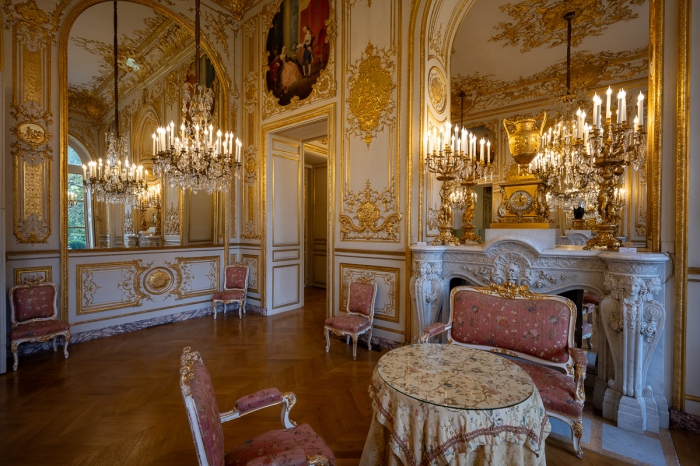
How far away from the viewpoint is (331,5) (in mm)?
4730

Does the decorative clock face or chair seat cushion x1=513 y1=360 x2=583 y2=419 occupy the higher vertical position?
the decorative clock face

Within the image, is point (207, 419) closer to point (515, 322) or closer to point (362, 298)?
point (515, 322)

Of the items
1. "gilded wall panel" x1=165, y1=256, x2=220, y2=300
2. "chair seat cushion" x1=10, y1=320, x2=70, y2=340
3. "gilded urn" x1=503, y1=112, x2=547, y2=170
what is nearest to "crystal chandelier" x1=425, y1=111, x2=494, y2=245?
"gilded urn" x1=503, y1=112, x2=547, y2=170

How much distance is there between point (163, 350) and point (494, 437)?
A: 13.0ft

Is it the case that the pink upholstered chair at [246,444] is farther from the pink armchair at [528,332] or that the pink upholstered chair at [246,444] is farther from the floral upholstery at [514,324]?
the floral upholstery at [514,324]

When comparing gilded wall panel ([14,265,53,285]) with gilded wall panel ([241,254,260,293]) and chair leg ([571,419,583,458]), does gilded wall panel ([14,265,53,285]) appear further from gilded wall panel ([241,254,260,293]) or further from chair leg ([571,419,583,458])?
chair leg ([571,419,583,458])

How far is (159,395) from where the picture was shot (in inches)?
115

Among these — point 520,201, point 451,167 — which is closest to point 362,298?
point 451,167

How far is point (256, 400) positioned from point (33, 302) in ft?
12.6

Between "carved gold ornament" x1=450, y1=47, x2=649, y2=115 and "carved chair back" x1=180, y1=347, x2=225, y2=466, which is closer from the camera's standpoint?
"carved chair back" x1=180, y1=347, x2=225, y2=466

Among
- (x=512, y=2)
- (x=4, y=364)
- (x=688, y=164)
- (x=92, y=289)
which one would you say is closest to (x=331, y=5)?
(x=512, y=2)

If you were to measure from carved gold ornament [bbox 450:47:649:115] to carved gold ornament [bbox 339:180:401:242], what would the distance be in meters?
4.51

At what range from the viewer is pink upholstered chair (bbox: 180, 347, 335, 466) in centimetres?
117

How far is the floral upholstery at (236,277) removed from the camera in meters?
5.65
